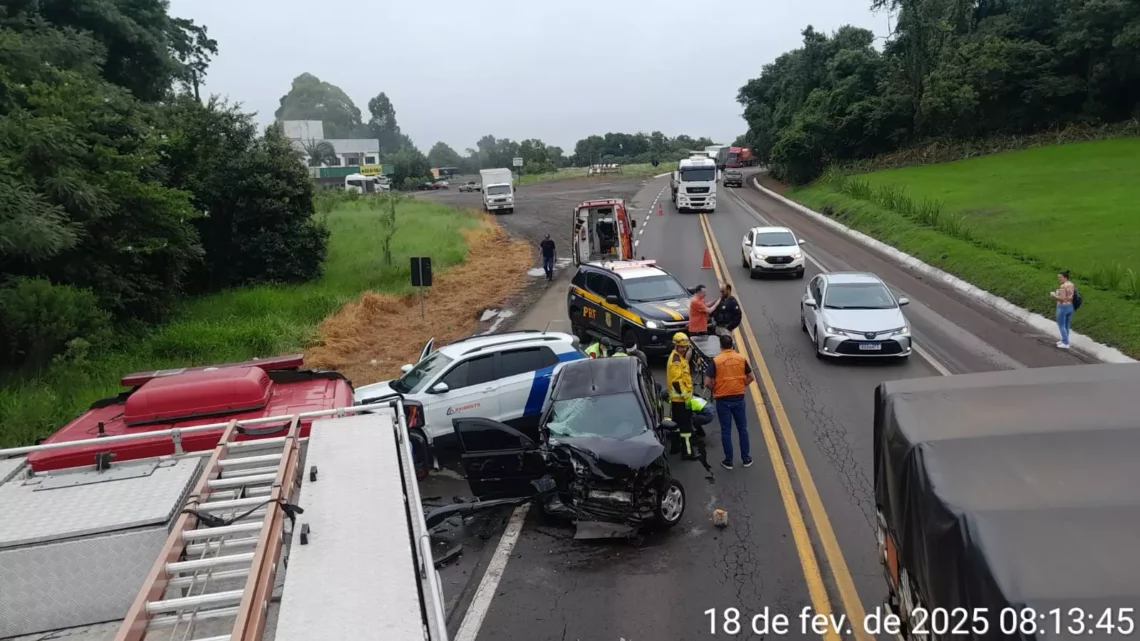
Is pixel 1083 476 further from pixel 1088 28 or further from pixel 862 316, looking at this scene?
pixel 1088 28

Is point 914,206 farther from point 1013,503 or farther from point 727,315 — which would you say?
point 1013,503

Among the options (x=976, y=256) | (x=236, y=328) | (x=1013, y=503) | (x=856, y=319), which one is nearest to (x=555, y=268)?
(x=236, y=328)

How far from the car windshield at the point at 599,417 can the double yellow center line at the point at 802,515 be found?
189 cm

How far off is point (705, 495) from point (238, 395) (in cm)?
509

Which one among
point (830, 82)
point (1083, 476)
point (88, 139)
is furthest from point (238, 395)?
point (830, 82)

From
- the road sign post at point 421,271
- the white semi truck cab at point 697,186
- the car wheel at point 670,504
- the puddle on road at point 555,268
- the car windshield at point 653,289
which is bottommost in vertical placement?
the car wheel at point 670,504

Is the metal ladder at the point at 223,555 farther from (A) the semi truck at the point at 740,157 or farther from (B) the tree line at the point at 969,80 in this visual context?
(A) the semi truck at the point at 740,157

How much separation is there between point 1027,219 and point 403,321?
21.7m

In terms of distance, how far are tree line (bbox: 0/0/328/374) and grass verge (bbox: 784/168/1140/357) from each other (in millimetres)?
19482

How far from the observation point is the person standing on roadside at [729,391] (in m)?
9.16

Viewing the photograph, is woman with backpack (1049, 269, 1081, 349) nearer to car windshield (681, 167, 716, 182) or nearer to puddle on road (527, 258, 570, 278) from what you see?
puddle on road (527, 258, 570, 278)

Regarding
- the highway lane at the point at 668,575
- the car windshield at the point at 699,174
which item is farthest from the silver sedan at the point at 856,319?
the car windshield at the point at 699,174

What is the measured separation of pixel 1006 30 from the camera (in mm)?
54781

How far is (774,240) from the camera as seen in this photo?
23.7m
